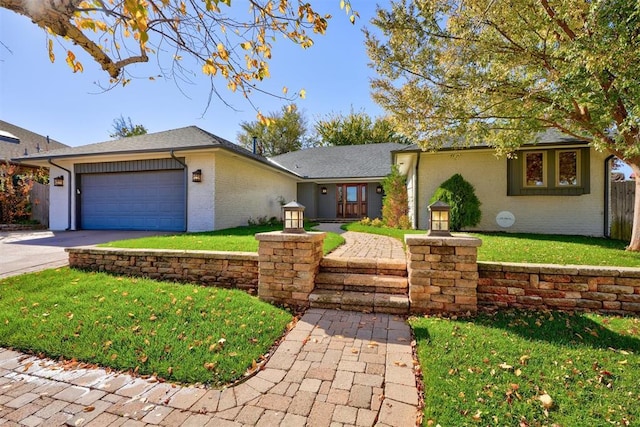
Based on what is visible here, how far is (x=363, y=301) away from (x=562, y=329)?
6.55 feet

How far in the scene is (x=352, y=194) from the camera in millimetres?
14914

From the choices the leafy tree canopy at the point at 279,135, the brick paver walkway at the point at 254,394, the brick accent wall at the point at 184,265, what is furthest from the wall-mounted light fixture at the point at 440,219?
the leafy tree canopy at the point at 279,135

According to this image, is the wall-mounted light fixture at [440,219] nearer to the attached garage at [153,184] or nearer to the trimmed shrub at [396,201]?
the trimmed shrub at [396,201]

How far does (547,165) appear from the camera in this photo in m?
8.41

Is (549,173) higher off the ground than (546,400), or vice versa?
(549,173)

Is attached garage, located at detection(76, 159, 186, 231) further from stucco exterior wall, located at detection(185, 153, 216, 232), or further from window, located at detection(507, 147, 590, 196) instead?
window, located at detection(507, 147, 590, 196)

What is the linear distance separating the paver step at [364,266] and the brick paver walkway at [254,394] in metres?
1.30

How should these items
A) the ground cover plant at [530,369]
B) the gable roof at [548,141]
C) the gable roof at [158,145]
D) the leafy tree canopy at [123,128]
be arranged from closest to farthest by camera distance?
the ground cover plant at [530,369] → the gable roof at [548,141] → the gable roof at [158,145] → the leafy tree canopy at [123,128]

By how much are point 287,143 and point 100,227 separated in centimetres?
2007

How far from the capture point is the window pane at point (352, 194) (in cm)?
1484

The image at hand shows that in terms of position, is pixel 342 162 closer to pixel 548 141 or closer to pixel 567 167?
pixel 548 141

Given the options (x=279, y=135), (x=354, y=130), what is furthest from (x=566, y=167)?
(x=279, y=135)

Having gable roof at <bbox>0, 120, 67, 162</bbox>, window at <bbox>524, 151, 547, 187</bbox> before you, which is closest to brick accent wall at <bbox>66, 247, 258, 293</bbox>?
window at <bbox>524, 151, 547, 187</bbox>

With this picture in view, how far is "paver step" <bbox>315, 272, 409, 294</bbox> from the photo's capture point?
3.53m
